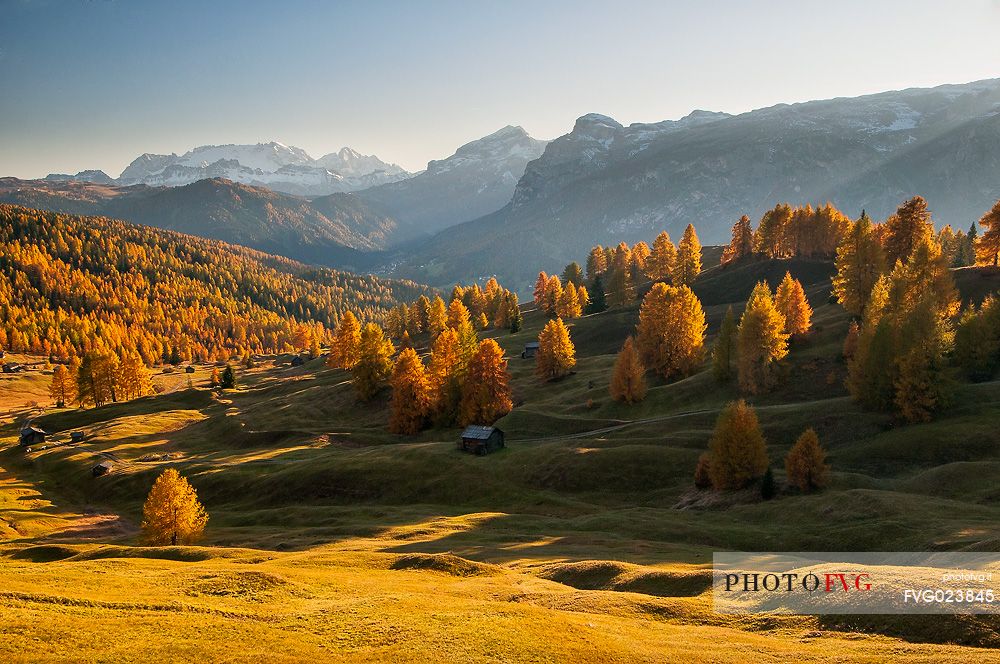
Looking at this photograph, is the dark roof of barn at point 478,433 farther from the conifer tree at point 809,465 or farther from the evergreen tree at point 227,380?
the evergreen tree at point 227,380

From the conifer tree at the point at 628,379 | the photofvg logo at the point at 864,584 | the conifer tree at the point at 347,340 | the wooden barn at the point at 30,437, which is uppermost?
the conifer tree at the point at 347,340

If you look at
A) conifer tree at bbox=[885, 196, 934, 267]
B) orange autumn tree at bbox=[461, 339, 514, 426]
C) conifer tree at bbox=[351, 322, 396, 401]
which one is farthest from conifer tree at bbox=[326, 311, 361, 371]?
conifer tree at bbox=[885, 196, 934, 267]

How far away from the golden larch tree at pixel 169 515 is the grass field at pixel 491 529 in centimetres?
254

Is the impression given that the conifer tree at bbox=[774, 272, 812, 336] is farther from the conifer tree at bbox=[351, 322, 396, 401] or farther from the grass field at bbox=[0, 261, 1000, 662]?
the conifer tree at bbox=[351, 322, 396, 401]

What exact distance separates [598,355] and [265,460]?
8072cm

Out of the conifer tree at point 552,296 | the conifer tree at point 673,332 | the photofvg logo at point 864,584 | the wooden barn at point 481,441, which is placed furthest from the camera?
the conifer tree at point 552,296

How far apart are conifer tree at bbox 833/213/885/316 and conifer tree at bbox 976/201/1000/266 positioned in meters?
20.5

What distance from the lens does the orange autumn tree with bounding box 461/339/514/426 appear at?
104 metres

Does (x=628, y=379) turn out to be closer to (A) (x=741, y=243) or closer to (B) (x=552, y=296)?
(B) (x=552, y=296)

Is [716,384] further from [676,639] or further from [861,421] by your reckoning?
[676,639]

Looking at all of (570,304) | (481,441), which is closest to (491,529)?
(481,441)

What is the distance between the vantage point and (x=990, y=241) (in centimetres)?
10875

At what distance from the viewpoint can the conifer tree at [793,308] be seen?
334 feet

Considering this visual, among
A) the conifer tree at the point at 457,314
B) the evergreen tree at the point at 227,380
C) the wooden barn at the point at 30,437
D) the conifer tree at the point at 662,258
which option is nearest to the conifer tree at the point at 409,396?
the conifer tree at the point at 457,314
